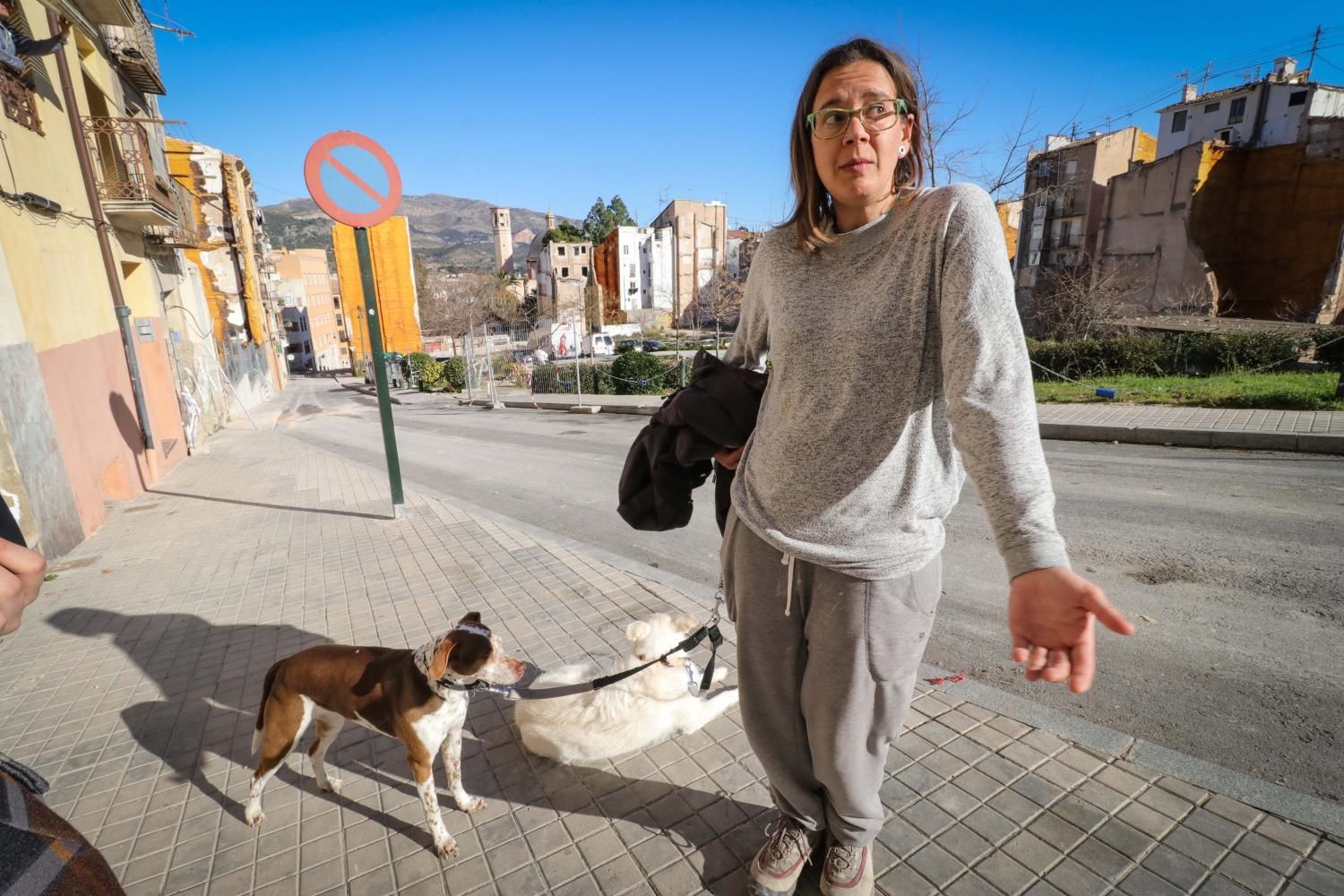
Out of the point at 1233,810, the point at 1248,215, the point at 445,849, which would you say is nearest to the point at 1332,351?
the point at 1233,810

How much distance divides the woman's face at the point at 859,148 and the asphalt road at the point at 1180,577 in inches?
113

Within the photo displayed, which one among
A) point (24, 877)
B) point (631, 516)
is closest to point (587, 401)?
point (631, 516)

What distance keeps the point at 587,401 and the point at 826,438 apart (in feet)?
62.8

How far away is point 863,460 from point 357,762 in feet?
9.12

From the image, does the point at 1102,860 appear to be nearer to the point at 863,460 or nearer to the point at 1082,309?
the point at 863,460

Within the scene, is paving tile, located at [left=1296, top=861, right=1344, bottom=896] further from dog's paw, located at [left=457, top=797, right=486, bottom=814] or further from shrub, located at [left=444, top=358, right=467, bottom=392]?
shrub, located at [left=444, top=358, right=467, bottom=392]

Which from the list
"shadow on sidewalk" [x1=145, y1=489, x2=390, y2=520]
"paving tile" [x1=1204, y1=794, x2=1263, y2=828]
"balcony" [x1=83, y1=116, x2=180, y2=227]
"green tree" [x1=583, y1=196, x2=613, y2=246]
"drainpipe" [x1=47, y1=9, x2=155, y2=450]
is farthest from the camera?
"green tree" [x1=583, y1=196, x2=613, y2=246]

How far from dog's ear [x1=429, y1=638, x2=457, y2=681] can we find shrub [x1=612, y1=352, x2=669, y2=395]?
19.6m

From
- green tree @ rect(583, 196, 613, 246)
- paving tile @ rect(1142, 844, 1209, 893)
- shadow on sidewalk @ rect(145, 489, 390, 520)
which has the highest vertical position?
green tree @ rect(583, 196, 613, 246)

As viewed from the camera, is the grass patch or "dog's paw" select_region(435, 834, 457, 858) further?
Answer: the grass patch

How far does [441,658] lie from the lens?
7.32 ft

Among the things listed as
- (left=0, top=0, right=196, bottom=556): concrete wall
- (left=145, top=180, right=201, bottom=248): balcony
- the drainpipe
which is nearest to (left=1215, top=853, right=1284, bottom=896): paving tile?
(left=0, top=0, right=196, bottom=556): concrete wall

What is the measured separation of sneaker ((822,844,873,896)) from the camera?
1.93m

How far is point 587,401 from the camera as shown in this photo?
66.8 ft
